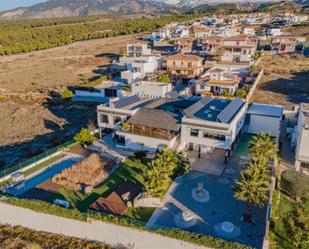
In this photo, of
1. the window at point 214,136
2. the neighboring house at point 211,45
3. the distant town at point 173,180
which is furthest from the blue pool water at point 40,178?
the neighboring house at point 211,45

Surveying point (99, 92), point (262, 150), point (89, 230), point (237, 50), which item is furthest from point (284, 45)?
point (89, 230)

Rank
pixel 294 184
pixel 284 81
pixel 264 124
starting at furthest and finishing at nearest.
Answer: pixel 284 81 < pixel 264 124 < pixel 294 184

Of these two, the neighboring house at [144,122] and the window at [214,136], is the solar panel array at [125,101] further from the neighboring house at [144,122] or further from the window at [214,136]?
the window at [214,136]

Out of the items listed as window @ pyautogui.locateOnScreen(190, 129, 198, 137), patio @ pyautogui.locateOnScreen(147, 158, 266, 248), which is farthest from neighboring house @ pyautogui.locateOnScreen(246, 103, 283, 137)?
patio @ pyautogui.locateOnScreen(147, 158, 266, 248)

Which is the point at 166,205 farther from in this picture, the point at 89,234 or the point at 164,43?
the point at 164,43

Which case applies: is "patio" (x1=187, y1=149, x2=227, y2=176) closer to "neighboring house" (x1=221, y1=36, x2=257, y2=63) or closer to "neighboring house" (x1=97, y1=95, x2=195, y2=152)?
"neighboring house" (x1=97, y1=95, x2=195, y2=152)

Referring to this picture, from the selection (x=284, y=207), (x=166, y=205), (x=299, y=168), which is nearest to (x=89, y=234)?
(x=166, y=205)

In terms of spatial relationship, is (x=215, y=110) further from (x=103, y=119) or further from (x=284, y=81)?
(x=284, y=81)
